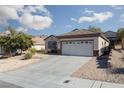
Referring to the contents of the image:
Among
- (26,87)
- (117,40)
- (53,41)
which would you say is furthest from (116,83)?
(117,40)

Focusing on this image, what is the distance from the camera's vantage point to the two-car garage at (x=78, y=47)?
21109 millimetres

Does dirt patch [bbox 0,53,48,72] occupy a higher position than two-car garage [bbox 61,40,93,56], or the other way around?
two-car garage [bbox 61,40,93,56]

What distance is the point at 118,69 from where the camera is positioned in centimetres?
1165

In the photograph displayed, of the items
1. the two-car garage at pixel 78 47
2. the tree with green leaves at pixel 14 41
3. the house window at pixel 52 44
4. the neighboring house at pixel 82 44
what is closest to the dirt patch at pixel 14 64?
the tree with green leaves at pixel 14 41

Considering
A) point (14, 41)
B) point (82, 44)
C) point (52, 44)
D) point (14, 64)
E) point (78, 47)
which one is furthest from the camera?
point (52, 44)

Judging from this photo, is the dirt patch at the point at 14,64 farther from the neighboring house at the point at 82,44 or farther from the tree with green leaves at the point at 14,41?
the neighboring house at the point at 82,44

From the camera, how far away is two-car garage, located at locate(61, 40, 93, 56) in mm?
21109

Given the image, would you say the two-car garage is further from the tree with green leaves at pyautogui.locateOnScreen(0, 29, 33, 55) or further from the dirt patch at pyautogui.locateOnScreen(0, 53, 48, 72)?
the tree with green leaves at pyautogui.locateOnScreen(0, 29, 33, 55)

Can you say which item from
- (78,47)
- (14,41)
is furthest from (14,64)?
(78,47)

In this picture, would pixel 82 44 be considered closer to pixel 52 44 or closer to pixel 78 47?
pixel 78 47

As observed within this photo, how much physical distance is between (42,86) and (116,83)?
13.7ft

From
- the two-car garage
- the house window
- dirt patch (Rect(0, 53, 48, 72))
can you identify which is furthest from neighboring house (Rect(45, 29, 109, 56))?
dirt patch (Rect(0, 53, 48, 72))

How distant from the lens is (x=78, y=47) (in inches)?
867
